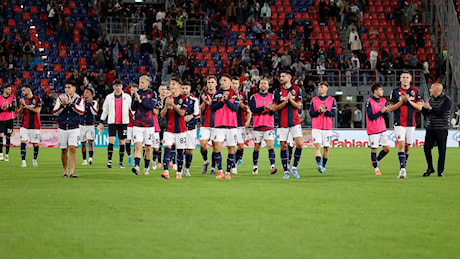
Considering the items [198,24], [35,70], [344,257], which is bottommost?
[344,257]

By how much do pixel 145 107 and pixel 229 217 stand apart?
8223 mm

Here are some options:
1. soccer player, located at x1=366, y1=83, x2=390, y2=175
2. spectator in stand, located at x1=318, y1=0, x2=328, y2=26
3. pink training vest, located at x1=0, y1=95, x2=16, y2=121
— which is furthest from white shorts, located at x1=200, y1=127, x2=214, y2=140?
spectator in stand, located at x1=318, y1=0, x2=328, y2=26

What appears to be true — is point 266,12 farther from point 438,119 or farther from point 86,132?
point 438,119

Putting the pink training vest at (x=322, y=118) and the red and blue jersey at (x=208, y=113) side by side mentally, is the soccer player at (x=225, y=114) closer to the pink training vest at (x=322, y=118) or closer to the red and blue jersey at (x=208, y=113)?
the red and blue jersey at (x=208, y=113)

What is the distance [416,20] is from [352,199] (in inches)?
1258

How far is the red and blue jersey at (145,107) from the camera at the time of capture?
18.5 meters

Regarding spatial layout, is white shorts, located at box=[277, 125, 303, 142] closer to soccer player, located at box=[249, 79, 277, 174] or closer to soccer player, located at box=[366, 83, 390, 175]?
soccer player, located at box=[249, 79, 277, 174]

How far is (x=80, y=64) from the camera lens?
39250mm

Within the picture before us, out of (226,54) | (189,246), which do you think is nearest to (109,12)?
(226,54)

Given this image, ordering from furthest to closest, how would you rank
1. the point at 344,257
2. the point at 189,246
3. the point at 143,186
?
1. the point at 143,186
2. the point at 189,246
3. the point at 344,257

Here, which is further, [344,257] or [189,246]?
[189,246]

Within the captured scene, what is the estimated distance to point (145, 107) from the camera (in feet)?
61.2

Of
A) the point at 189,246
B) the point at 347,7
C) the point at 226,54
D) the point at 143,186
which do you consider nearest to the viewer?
the point at 189,246

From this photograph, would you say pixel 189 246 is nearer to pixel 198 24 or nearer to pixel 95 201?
pixel 95 201
